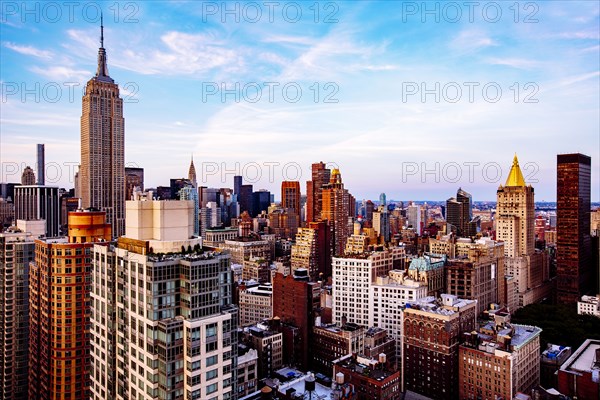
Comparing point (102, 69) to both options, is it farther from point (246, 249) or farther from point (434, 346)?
point (434, 346)

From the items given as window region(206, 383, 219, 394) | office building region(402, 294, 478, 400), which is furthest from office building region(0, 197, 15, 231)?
window region(206, 383, 219, 394)

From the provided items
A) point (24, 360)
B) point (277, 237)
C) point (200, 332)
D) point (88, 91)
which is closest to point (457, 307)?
point (200, 332)

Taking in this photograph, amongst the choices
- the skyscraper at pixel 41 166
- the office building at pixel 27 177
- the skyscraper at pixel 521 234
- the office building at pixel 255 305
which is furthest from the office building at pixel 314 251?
the skyscraper at pixel 41 166

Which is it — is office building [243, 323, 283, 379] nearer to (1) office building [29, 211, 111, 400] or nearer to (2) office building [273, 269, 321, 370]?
(2) office building [273, 269, 321, 370]

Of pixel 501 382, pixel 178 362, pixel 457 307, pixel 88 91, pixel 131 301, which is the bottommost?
pixel 501 382

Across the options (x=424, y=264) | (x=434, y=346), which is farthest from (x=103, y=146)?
(x=434, y=346)

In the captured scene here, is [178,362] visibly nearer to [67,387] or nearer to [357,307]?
[67,387]

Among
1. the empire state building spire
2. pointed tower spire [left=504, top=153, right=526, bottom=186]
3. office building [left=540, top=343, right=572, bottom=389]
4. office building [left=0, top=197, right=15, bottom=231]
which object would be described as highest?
the empire state building spire
